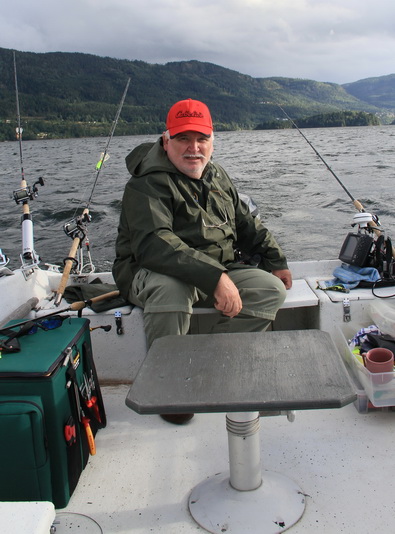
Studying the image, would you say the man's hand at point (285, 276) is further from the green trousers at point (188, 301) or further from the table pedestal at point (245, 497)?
the table pedestal at point (245, 497)

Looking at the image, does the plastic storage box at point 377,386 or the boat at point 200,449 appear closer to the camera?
the boat at point 200,449

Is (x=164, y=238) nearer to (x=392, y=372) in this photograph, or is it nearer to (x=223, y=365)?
(x=223, y=365)

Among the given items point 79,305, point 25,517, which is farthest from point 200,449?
point 25,517

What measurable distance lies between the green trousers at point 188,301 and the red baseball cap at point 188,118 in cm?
75

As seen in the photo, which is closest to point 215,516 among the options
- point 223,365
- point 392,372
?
point 223,365

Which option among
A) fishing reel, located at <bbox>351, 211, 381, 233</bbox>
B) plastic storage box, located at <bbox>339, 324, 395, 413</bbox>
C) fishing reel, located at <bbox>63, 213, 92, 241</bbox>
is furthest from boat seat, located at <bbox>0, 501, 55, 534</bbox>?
fishing reel, located at <bbox>351, 211, 381, 233</bbox>

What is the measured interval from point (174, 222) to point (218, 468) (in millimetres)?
1208

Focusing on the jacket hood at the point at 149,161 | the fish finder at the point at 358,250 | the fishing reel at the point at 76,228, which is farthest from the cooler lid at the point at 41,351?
the fish finder at the point at 358,250

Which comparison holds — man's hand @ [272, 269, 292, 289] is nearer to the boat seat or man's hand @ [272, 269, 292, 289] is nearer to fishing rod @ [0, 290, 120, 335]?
fishing rod @ [0, 290, 120, 335]

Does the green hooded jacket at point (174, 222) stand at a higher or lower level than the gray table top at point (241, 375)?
higher

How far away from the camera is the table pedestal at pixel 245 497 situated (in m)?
1.54

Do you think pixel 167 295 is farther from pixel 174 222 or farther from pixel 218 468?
pixel 218 468

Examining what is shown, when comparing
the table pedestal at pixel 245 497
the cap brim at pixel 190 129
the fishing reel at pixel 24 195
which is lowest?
the table pedestal at pixel 245 497

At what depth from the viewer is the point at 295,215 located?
9.95 m
